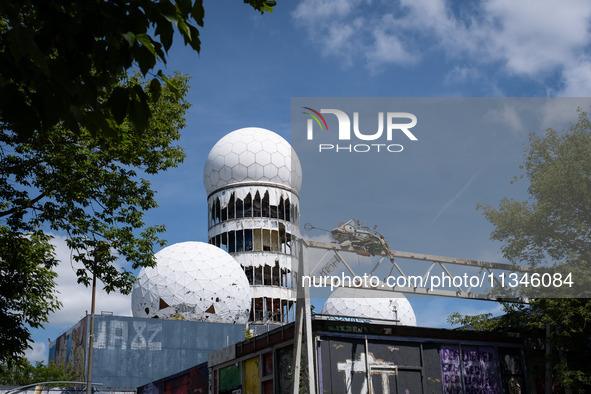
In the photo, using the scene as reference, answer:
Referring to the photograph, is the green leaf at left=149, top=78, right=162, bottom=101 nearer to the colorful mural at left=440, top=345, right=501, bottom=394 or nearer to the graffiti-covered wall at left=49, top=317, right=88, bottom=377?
the colorful mural at left=440, top=345, right=501, bottom=394

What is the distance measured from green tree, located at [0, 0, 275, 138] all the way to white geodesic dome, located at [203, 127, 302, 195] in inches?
2037

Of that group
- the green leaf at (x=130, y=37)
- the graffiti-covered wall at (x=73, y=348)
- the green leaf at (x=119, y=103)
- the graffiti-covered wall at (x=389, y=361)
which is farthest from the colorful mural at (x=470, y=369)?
the graffiti-covered wall at (x=73, y=348)

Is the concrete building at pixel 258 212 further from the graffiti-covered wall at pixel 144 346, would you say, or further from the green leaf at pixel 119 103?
the green leaf at pixel 119 103

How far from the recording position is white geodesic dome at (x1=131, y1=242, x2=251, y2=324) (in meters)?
46.8

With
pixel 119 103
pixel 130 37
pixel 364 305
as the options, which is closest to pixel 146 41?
pixel 130 37

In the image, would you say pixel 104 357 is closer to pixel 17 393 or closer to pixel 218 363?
pixel 17 393

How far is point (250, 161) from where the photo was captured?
57312 mm

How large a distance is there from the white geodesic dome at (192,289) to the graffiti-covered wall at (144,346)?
2.95 meters

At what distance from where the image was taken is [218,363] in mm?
25875

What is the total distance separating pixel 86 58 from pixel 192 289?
4311 centimetres

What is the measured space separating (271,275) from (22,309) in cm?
3876

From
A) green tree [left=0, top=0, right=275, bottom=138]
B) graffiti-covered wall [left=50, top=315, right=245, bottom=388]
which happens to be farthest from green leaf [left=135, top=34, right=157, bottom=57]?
graffiti-covered wall [left=50, top=315, right=245, bottom=388]

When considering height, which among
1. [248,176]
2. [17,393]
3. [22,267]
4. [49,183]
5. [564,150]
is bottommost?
[17,393]

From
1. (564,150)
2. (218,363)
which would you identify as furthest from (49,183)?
(564,150)
